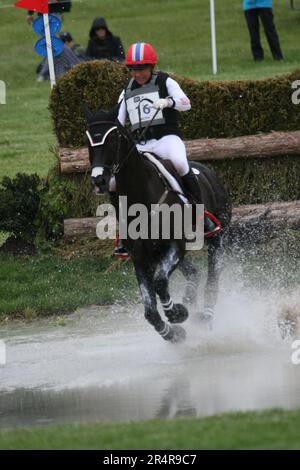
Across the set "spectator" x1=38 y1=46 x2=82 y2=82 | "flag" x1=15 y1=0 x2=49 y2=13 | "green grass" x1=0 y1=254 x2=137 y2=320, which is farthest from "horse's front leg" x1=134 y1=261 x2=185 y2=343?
"spectator" x1=38 y1=46 x2=82 y2=82

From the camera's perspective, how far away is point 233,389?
10656mm

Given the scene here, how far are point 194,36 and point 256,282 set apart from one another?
20186 millimetres

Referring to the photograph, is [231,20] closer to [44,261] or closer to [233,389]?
[44,261]

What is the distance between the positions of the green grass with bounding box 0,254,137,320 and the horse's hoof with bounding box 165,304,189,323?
9.44 feet

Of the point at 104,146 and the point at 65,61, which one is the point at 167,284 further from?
the point at 65,61

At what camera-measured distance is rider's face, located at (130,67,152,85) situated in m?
12.5

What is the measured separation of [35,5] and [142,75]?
6.18 meters

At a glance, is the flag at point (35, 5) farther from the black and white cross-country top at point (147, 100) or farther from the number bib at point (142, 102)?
the number bib at point (142, 102)

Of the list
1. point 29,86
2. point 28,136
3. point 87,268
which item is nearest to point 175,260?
point 87,268

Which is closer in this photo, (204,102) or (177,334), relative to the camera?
(177,334)

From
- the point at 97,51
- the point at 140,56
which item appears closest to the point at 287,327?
the point at 140,56

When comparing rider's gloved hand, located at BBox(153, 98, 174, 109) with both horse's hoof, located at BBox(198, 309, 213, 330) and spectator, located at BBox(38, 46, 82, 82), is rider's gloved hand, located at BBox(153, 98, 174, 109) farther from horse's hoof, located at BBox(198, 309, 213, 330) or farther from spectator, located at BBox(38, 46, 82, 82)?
spectator, located at BBox(38, 46, 82, 82)

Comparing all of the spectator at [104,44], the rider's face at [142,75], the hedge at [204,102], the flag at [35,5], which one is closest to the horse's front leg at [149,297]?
the rider's face at [142,75]

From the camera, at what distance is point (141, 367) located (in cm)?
1201
